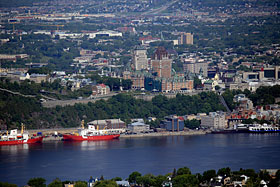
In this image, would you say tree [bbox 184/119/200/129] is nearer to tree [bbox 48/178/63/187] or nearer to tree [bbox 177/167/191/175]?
tree [bbox 177/167/191/175]

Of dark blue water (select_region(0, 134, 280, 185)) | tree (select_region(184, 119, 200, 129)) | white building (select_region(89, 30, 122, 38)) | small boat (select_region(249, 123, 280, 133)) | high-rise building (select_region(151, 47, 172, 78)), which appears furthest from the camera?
white building (select_region(89, 30, 122, 38))

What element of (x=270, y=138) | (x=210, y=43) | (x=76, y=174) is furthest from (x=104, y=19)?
(x=76, y=174)

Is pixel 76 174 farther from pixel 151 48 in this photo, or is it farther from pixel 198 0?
pixel 198 0

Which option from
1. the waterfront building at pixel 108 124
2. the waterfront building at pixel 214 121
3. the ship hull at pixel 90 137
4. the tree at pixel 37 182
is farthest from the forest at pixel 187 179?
the waterfront building at pixel 214 121

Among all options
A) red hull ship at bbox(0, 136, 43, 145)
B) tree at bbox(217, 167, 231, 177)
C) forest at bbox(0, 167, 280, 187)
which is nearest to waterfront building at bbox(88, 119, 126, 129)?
red hull ship at bbox(0, 136, 43, 145)

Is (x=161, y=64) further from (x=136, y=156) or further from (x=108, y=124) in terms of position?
(x=136, y=156)

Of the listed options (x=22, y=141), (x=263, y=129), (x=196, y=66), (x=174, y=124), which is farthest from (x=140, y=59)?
(x=22, y=141)
